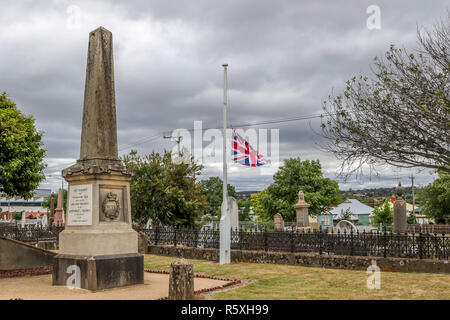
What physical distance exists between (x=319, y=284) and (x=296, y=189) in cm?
4112

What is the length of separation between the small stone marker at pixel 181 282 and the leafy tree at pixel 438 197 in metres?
45.7

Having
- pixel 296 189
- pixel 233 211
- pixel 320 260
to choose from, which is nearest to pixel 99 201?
pixel 320 260

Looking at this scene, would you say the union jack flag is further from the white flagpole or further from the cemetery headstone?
the cemetery headstone

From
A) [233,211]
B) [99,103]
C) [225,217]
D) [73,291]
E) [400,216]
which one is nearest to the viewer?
[73,291]

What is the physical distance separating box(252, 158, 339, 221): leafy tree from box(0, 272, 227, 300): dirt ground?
4031 cm

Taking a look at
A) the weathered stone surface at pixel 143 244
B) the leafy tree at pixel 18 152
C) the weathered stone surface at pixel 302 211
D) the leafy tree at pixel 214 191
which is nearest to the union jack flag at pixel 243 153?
the weathered stone surface at pixel 143 244

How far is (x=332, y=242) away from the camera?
14.0m

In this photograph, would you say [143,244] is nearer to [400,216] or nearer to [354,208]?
[400,216]

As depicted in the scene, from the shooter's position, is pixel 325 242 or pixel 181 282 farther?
pixel 325 242

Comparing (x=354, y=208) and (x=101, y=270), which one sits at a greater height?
(x=101, y=270)

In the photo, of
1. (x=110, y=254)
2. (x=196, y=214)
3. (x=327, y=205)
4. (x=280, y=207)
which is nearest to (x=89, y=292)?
(x=110, y=254)

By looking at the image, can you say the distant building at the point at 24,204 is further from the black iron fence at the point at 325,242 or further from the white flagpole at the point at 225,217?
the white flagpole at the point at 225,217

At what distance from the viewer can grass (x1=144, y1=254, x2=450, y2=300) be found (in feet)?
28.3

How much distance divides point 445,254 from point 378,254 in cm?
194
